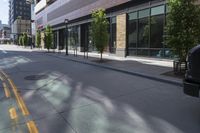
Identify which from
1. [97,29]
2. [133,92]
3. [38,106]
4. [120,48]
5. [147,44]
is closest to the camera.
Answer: [38,106]

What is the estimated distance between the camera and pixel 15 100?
8055 mm

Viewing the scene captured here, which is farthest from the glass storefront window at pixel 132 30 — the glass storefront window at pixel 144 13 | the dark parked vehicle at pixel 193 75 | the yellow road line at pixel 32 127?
the yellow road line at pixel 32 127

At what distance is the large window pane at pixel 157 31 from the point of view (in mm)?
19531

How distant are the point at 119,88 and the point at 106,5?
61.8 ft

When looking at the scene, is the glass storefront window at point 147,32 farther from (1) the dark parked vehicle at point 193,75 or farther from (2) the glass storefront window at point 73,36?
(2) the glass storefront window at point 73,36

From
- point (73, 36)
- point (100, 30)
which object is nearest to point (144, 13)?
point (100, 30)

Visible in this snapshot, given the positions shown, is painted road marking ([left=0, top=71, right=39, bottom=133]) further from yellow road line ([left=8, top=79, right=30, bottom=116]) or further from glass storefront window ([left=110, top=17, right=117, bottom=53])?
glass storefront window ([left=110, top=17, right=117, bottom=53])

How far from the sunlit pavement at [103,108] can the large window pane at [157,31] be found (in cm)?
949

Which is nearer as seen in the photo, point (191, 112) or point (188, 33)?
point (191, 112)

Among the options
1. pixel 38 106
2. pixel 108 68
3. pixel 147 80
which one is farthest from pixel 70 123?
pixel 108 68

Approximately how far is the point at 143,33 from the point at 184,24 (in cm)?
1036

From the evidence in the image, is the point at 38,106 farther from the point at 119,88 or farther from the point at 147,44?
the point at 147,44

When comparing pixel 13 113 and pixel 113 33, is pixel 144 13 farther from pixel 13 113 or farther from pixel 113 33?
pixel 13 113

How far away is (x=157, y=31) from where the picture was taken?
19984 mm
